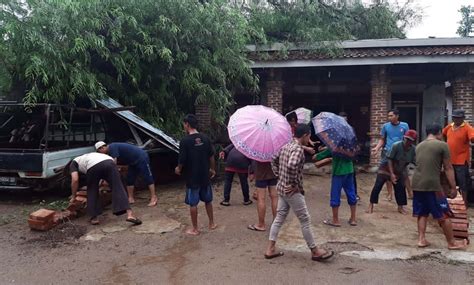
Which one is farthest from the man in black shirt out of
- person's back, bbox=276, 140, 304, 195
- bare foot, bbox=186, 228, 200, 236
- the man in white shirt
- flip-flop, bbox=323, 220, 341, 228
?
flip-flop, bbox=323, 220, 341, 228

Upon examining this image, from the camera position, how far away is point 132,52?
9016 millimetres

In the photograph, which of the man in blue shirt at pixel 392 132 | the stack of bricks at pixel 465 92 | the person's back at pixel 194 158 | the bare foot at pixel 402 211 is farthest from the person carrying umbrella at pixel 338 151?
the stack of bricks at pixel 465 92

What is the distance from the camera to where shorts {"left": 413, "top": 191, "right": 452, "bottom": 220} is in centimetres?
518

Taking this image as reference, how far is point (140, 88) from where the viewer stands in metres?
9.70

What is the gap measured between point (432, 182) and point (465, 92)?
6.98 metres

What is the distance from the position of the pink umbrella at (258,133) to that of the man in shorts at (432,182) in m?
1.68

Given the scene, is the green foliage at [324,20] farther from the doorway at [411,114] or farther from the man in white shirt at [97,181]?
the man in white shirt at [97,181]

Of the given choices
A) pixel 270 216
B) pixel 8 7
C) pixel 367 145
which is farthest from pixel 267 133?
pixel 367 145

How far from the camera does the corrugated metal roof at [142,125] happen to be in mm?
8695

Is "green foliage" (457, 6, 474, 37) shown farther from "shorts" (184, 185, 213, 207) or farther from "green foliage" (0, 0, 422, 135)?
"shorts" (184, 185, 213, 207)

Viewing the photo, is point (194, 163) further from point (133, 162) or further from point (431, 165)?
point (431, 165)

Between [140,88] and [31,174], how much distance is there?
3.21 m

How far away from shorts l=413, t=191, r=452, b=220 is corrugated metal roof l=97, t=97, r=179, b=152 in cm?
511

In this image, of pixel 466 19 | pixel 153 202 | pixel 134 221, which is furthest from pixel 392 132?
pixel 466 19
